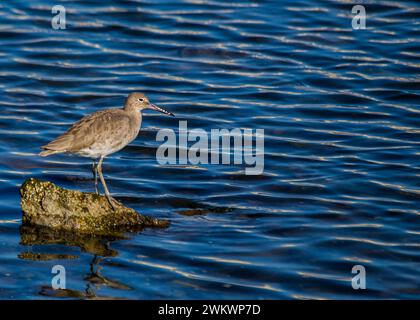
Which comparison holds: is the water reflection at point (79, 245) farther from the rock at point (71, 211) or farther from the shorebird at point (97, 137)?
the shorebird at point (97, 137)

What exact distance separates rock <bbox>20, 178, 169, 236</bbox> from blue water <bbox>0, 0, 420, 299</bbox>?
199 mm

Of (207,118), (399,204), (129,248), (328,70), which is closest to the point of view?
(129,248)

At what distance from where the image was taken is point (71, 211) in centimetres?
1112

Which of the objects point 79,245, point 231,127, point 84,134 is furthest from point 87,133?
point 231,127

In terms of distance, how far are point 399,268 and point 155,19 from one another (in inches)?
444

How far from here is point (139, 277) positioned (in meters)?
10.6

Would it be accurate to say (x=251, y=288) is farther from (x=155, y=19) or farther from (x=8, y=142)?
(x=155, y=19)

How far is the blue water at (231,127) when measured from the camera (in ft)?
35.5

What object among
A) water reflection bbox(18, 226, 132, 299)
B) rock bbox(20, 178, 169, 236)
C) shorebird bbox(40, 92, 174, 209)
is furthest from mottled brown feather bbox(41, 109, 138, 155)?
water reflection bbox(18, 226, 132, 299)

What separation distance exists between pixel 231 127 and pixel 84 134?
179 inches

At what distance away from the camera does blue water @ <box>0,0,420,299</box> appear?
35.5 ft

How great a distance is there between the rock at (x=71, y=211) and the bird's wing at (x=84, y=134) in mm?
777

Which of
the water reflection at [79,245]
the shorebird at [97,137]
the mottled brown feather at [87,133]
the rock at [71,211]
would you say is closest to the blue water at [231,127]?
the water reflection at [79,245]
